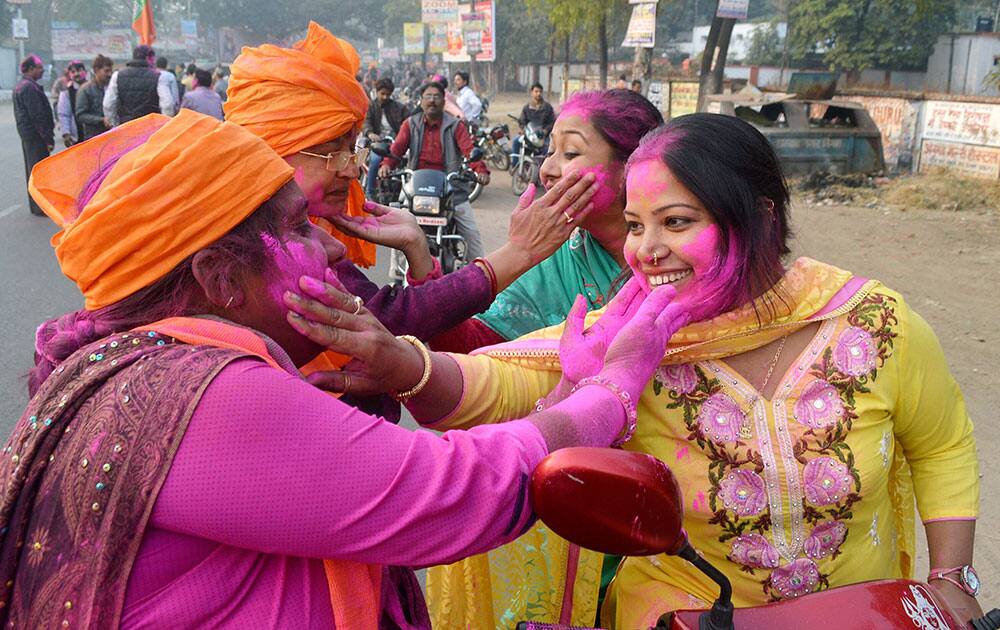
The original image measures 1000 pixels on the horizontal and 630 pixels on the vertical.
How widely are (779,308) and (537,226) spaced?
878 mm

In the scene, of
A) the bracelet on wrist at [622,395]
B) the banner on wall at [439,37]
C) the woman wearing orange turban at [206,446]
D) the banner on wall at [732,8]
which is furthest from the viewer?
the banner on wall at [439,37]

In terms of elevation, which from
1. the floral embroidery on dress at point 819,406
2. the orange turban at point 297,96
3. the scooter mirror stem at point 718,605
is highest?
the orange turban at point 297,96

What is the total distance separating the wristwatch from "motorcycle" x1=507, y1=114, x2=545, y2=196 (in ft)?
43.1

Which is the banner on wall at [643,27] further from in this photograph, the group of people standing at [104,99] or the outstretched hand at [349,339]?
the outstretched hand at [349,339]

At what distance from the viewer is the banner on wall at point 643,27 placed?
60.9 feet

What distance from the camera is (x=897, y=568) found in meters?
2.04

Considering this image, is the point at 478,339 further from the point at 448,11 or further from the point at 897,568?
the point at 448,11

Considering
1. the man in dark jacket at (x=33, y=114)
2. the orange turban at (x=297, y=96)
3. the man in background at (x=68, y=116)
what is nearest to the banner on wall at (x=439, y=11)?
the man in background at (x=68, y=116)

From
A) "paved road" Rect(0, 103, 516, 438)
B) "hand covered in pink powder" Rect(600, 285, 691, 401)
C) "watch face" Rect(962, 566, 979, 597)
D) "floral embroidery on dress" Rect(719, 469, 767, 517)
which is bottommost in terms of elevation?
"paved road" Rect(0, 103, 516, 438)

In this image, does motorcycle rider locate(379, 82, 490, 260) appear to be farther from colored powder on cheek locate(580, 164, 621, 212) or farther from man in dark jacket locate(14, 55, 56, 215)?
colored powder on cheek locate(580, 164, 621, 212)

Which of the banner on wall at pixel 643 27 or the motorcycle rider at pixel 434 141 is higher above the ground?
the banner on wall at pixel 643 27

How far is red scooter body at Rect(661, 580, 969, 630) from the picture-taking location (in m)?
1.38

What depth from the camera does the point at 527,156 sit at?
1523 cm

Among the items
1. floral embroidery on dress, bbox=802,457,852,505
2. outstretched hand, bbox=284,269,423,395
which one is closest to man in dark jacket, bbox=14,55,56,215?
outstretched hand, bbox=284,269,423,395
